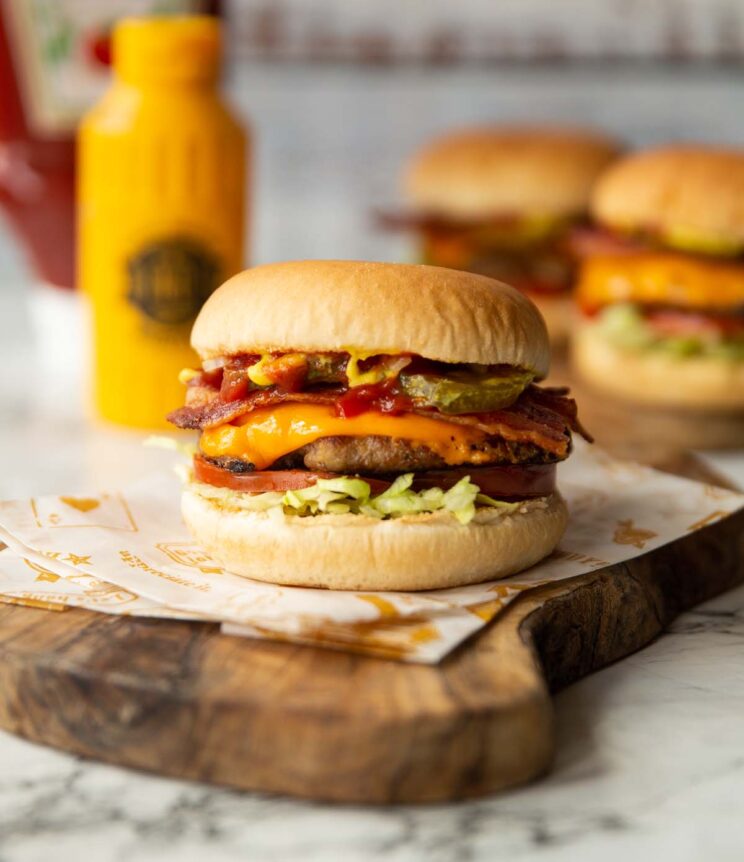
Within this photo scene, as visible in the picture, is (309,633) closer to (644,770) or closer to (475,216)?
(644,770)

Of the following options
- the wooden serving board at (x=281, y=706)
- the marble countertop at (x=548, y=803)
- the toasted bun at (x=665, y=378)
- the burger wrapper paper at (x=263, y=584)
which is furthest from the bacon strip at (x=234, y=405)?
the toasted bun at (x=665, y=378)

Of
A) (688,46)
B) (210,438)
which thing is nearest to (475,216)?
(688,46)

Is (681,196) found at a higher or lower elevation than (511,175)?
higher

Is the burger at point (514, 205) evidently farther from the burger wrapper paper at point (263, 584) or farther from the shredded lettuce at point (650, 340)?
the burger wrapper paper at point (263, 584)

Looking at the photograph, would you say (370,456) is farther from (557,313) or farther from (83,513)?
(557,313)

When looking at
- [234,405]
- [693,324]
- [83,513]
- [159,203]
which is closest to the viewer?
[234,405]

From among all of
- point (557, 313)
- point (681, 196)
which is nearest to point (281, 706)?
point (681, 196)
